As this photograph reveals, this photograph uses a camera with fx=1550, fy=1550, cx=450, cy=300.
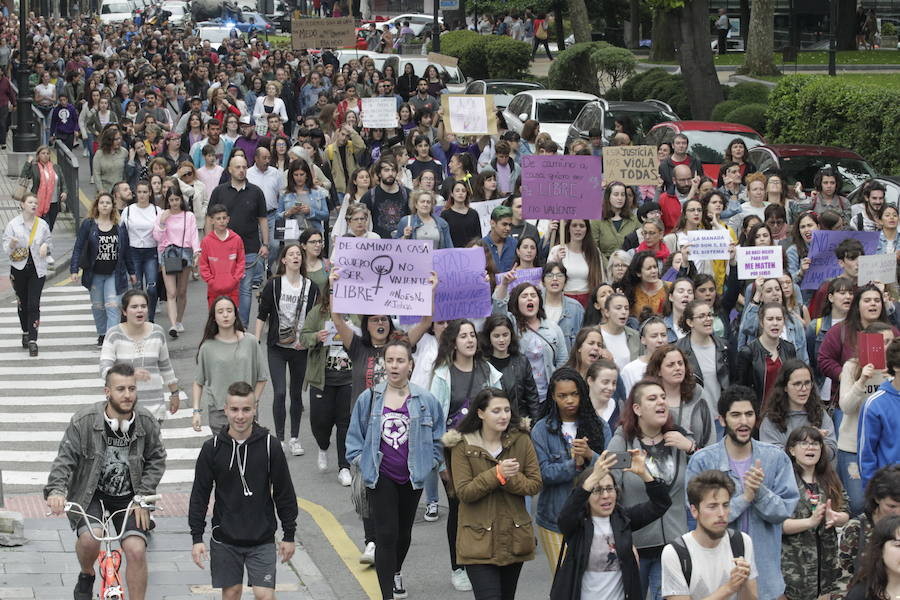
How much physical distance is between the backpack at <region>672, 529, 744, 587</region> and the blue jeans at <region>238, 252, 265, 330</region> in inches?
322

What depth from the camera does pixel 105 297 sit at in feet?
53.8

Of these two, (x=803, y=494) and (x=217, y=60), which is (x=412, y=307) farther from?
(x=217, y=60)

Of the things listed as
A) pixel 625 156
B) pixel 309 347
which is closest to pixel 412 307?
pixel 309 347

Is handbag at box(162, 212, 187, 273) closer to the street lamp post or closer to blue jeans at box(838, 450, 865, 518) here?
blue jeans at box(838, 450, 865, 518)

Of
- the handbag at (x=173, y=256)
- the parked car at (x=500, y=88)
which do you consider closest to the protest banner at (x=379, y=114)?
the handbag at (x=173, y=256)

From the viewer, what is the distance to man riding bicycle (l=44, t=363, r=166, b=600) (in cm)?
881

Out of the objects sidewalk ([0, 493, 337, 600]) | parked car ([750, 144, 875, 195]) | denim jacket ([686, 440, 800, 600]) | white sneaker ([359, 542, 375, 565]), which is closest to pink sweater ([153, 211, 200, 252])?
sidewalk ([0, 493, 337, 600])

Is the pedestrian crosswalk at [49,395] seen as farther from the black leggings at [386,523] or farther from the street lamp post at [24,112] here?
the street lamp post at [24,112]

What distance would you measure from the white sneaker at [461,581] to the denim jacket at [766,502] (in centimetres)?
225

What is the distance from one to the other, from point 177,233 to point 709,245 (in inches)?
239

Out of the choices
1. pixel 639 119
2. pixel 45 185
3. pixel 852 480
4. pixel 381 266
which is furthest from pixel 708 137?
pixel 852 480

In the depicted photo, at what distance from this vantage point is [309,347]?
12.2 metres

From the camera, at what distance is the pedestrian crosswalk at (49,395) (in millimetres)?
13094

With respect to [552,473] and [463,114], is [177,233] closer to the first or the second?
[463,114]
